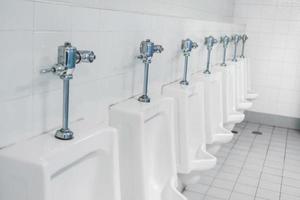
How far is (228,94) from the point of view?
354 centimetres

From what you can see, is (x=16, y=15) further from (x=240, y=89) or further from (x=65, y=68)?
(x=240, y=89)

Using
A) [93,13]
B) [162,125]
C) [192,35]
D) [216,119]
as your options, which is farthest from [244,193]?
[93,13]

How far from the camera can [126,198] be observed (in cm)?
175

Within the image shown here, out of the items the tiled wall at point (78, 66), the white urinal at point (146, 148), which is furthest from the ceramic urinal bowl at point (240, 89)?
the white urinal at point (146, 148)

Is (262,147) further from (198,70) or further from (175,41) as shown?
(175,41)

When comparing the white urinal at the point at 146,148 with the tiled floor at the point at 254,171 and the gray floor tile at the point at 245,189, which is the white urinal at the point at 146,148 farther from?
the gray floor tile at the point at 245,189

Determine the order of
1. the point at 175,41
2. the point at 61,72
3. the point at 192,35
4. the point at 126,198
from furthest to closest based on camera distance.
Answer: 1. the point at 192,35
2. the point at 175,41
3. the point at 126,198
4. the point at 61,72

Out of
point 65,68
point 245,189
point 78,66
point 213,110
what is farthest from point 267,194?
point 65,68

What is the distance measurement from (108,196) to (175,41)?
4.32 ft

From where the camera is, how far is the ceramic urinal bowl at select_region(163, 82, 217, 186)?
2283 millimetres

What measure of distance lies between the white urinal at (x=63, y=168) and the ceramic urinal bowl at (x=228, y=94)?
206 cm

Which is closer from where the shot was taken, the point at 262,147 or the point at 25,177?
the point at 25,177

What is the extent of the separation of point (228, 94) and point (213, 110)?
18.4 inches

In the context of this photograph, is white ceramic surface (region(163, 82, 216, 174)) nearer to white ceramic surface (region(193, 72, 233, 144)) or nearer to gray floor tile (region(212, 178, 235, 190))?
white ceramic surface (region(193, 72, 233, 144))
